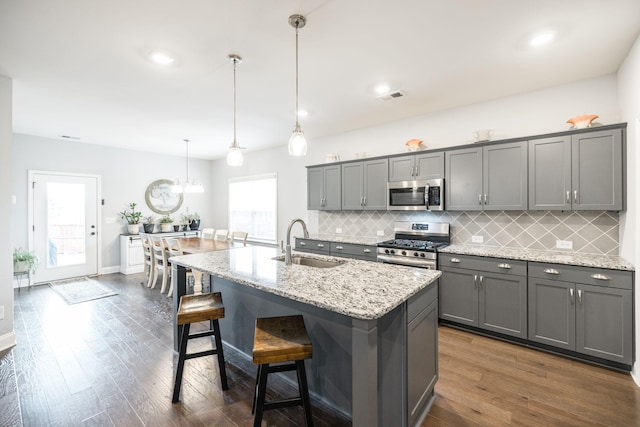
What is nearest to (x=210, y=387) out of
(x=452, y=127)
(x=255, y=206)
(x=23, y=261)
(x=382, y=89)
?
(x=382, y=89)

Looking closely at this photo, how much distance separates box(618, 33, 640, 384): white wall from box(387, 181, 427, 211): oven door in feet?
5.81

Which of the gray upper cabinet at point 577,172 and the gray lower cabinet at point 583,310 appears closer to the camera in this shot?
the gray lower cabinet at point 583,310

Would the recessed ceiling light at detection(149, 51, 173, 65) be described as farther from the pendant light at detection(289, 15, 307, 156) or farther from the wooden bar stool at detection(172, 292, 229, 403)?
the wooden bar stool at detection(172, 292, 229, 403)

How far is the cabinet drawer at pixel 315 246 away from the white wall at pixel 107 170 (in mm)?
3997

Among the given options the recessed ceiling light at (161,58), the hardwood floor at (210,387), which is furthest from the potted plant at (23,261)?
the recessed ceiling light at (161,58)

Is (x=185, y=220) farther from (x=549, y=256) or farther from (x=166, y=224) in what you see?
(x=549, y=256)

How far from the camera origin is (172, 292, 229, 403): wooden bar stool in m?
2.05

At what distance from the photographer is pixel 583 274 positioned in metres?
2.48

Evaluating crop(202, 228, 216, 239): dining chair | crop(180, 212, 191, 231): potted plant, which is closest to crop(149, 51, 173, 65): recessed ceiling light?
crop(202, 228, 216, 239): dining chair

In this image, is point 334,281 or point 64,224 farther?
point 64,224

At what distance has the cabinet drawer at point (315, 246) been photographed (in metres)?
4.43

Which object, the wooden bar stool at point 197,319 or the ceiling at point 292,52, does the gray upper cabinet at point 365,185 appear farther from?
the wooden bar stool at point 197,319

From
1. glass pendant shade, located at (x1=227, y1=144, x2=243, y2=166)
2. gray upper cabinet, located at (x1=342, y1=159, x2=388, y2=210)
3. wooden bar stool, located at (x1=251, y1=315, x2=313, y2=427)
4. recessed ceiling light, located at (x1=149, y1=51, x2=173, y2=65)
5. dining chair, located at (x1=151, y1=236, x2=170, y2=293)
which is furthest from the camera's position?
dining chair, located at (x1=151, y1=236, x2=170, y2=293)

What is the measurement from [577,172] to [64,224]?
25.6ft
